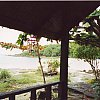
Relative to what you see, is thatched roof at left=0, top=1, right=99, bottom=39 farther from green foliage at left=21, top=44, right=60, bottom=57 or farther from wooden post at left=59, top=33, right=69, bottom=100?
green foliage at left=21, top=44, right=60, bottom=57

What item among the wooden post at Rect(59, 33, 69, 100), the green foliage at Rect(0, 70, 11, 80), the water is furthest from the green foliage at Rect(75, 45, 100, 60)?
the wooden post at Rect(59, 33, 69, 100)

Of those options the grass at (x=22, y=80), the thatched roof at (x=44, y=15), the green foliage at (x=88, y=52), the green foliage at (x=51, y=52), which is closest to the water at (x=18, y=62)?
the green foliage at (x=51, y=52)

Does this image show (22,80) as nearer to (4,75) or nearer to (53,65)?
(4,75)

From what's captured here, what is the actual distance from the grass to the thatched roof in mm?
3632

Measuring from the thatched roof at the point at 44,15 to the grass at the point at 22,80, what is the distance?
3632 mm

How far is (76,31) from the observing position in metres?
5.41

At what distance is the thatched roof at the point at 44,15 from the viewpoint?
2168 millimetres

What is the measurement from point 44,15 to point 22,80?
4648 millimetres

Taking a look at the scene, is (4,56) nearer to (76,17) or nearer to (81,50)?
(81,50)

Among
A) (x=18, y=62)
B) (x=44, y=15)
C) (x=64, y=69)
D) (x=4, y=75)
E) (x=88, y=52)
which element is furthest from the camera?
(x=18, y=62)

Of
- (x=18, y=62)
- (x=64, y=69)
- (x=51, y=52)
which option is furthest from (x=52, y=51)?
(x=64, y=69)

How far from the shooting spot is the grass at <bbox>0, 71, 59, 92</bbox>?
20.5 ft

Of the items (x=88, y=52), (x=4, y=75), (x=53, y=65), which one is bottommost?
(x=4, y=75)

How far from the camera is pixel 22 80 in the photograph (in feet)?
22.8
